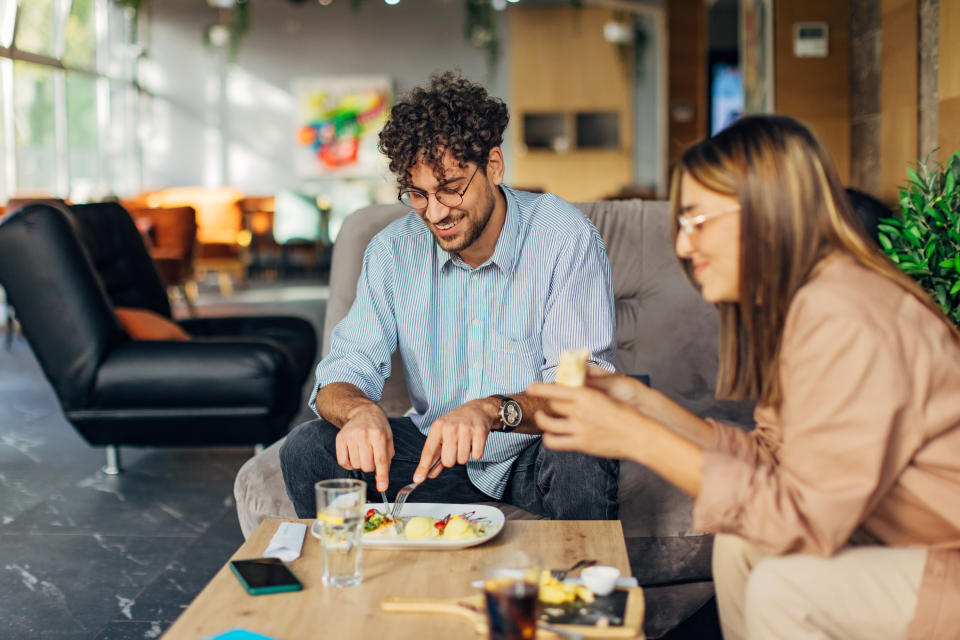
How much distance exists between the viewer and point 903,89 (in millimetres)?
3463

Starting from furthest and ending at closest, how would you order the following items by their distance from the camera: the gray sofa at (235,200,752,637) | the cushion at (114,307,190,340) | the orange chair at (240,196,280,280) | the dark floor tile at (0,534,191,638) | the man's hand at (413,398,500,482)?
the orange chair at (240,196,280,280) < the cushion at (114,307,190,340) < the gray sofa at (235,200,752,637) < the dark floor tile at (0,534,191,638) < the man's hand at (413,398,500,482)

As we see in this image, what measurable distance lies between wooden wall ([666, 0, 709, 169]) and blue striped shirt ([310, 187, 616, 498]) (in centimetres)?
631

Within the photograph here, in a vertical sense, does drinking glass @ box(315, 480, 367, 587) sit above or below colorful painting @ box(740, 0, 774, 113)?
below

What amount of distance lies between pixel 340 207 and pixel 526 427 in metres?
9.56

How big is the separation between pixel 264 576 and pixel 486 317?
84cm

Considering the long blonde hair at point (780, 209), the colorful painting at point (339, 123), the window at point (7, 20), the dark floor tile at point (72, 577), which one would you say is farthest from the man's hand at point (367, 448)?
the colorful painting at point (339, 123)

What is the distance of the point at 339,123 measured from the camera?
466 inches

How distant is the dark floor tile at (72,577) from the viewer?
2.23m

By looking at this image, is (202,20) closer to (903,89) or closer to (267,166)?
(267,166)

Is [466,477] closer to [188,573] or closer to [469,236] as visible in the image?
[469,236]

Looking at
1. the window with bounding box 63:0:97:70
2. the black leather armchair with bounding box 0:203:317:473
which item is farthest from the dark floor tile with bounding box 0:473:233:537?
the window with bounding box 63:0:97:70

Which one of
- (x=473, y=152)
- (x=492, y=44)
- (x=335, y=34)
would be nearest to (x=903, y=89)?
(x=473, y=152)

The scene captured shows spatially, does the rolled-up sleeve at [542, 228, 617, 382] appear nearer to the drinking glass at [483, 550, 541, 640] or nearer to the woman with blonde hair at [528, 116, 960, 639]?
the woman with blonde hair at [528, 116, 960, 639]

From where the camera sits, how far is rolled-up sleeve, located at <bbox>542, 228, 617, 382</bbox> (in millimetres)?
1963
